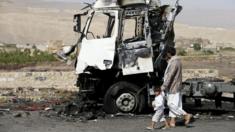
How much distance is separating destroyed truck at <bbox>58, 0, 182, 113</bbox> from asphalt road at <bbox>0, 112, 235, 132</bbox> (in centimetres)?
75

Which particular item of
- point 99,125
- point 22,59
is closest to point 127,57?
point 99,125

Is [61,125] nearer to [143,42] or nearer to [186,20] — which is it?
[143,42]

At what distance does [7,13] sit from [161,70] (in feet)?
326

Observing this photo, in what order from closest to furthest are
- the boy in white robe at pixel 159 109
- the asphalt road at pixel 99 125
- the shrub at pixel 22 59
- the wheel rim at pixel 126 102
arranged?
the boy in white robe at pixel 159 109 < the asphalt road at pixel 99 125 < the wheel rim at pixel 126 102 < the shrub at pixel 22 59

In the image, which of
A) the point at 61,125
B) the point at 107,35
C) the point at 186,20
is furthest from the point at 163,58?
the point at 186,20

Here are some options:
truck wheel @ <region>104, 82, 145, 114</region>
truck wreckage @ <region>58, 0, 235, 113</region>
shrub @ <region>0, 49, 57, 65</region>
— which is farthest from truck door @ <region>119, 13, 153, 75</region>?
shrub @ <region>0, 49, 57, 65</region>

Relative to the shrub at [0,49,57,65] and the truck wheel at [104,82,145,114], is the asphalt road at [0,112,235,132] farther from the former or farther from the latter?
the shrub at [0,49,57,65]

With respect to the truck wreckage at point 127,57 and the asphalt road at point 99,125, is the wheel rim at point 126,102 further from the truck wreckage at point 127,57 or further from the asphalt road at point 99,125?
the asphalt road at point 99,125

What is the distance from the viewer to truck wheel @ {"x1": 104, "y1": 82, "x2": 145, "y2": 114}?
16.5m

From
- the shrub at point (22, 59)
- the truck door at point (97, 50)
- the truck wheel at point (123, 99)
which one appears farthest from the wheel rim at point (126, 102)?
the shrub at point (22, 59)

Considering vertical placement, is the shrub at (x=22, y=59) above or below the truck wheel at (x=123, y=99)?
above

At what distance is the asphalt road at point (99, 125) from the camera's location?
1399 centimetres

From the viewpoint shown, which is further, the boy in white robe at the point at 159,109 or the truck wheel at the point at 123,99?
the truck wheel at the point at 123,99

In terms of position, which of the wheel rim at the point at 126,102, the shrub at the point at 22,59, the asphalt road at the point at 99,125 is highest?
the shrub at the point at 22,59
